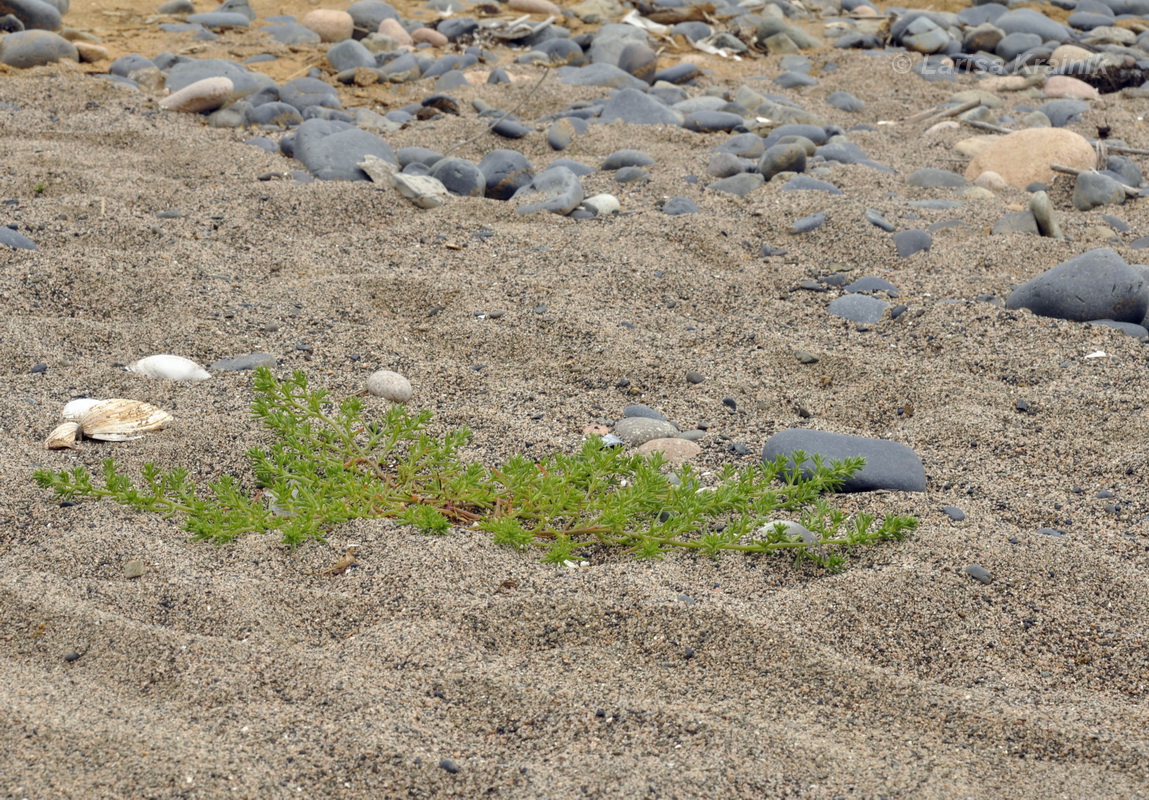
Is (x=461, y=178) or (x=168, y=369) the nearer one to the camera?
(x=168, y=369)

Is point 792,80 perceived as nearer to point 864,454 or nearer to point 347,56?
point 347,56

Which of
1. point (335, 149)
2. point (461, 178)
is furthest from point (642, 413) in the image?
point (335, 149)

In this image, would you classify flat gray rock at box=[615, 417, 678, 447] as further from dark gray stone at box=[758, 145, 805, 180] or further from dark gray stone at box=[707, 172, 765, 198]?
dark gray stone at box=[758, 145, 805, 180]

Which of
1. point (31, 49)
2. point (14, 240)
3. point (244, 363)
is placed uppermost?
point (31, 49)

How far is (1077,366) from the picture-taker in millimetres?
3500

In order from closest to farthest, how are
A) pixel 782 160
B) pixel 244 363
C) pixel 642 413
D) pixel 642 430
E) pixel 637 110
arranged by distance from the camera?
pixel 642 430, pixel 642 413, pixel 244 363, pixel 782 160, pixel 637 110

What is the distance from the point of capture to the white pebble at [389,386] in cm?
324

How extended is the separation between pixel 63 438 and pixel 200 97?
366 centimetres

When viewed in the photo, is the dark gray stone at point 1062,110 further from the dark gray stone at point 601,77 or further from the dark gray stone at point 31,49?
the dark gray stone at point 31,49

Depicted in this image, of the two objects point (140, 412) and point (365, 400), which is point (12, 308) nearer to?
point (140, 412)

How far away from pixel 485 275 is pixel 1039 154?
323 centimetres

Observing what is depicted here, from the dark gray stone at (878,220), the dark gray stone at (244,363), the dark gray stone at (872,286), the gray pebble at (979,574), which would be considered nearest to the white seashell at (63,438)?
the dark gray stone at (244,363)

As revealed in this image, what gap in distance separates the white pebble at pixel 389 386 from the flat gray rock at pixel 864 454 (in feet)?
3.71

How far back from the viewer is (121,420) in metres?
2.91
